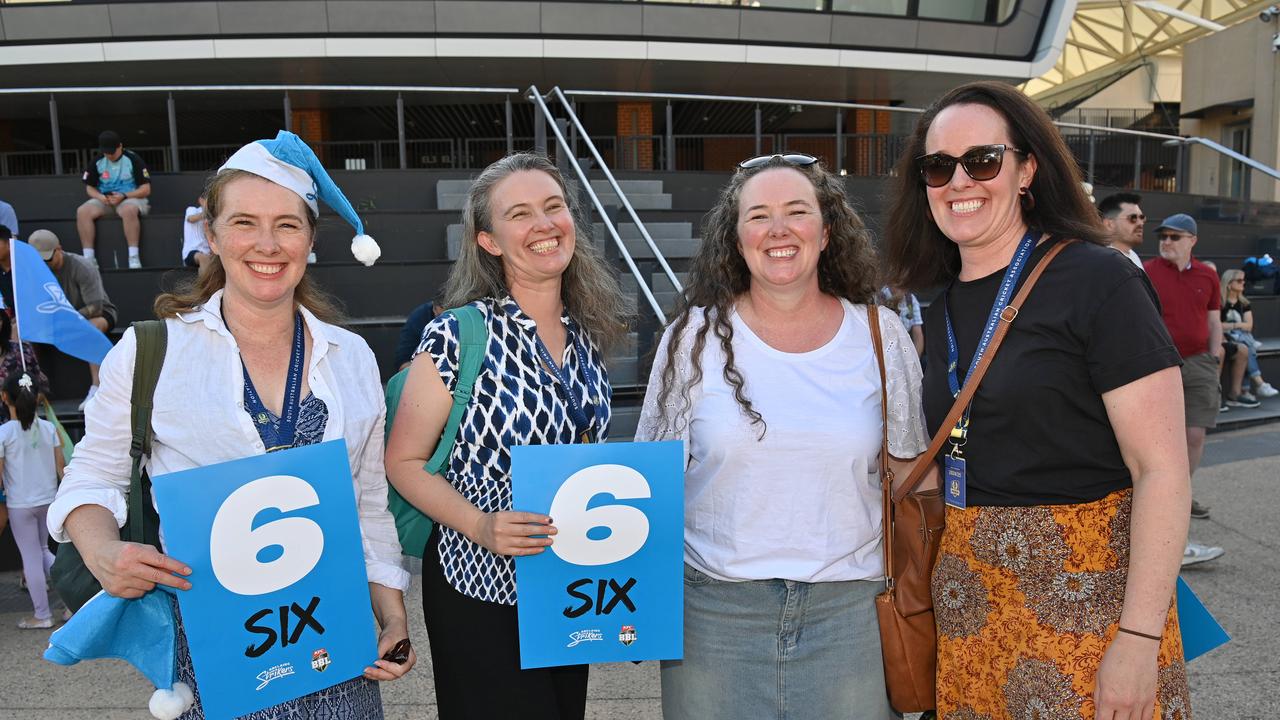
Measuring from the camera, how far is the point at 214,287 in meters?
2.26

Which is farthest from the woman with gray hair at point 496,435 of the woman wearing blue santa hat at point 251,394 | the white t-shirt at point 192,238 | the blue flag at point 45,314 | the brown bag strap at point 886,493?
the white t-shirt at point 192,238

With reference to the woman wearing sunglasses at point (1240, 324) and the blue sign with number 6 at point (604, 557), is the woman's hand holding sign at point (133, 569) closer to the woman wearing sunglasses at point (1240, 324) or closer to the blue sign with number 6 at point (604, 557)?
the blue sign with number 6 at point (604, 557)

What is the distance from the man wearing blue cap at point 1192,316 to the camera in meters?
5.99

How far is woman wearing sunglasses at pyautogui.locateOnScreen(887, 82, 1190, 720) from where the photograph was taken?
6.30 feet

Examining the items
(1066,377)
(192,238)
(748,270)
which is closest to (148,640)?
(748,270)

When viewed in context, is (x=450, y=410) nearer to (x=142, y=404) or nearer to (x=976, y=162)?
(x=142, y=404)

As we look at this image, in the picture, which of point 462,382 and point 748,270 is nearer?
point 462,382

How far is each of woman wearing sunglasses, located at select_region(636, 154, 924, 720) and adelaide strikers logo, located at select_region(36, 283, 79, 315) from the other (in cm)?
387

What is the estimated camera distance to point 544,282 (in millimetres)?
2549

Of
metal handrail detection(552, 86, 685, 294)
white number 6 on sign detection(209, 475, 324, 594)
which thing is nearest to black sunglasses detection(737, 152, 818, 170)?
white number 6 on sign detection(209, 475, 324, 594)

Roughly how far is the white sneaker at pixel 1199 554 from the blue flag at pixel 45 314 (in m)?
6.34

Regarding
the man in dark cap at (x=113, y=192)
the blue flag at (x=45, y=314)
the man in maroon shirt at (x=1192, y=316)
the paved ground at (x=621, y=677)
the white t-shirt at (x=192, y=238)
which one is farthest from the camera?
the man in dark cap at (x=113, y=192)

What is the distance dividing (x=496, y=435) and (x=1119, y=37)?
1768 inches

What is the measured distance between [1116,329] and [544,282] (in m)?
1.49
